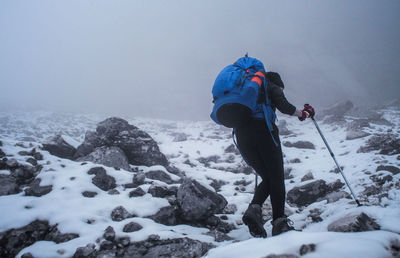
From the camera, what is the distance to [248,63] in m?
3.38

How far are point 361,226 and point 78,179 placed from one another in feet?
20.1

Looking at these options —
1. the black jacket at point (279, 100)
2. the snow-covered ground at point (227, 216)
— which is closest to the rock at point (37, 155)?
the snow-covered ground at point (227, 216)

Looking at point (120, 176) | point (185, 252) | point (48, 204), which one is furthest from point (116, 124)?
point (185, 252)

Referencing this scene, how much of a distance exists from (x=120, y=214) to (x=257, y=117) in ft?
12.0

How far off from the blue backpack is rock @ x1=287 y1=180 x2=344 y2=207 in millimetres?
4275

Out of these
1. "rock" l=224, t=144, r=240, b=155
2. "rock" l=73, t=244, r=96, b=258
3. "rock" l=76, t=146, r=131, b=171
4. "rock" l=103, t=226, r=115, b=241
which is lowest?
"rock" l=73, t=244, r=96, b=258

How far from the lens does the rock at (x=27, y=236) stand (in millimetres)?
3713

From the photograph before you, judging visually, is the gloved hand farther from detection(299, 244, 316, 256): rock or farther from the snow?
detection(299, 244, 316, 256): rock

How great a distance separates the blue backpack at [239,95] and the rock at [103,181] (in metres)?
4.18

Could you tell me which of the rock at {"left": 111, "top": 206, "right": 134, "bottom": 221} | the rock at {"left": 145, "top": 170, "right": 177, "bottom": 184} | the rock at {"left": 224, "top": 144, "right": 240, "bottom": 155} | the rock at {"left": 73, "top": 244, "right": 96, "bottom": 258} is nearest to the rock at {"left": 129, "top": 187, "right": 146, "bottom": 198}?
the rock at {"left": 111, "top": 206, "right": 134, "bottom": 221}

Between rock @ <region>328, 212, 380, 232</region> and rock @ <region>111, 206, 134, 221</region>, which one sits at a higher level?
rock @ <region>328, 212, 380, 232</region>

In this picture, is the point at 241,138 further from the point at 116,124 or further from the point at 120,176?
the point at 116,124

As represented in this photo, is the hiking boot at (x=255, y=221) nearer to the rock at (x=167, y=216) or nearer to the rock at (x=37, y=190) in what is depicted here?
the rock at (x=167, y=216)

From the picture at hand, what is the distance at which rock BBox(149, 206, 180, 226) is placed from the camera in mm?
4848
